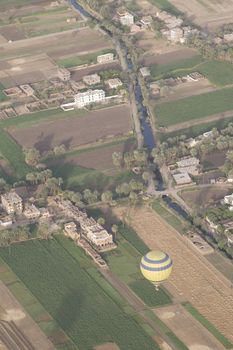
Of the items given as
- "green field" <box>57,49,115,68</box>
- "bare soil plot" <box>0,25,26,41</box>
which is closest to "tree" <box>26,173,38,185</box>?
"green field" <box>57,49,115,68</box>

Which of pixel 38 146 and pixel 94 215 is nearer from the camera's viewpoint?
pixel 94 215

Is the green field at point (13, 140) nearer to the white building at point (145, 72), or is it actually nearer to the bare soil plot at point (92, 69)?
the bare soil plot at point (92, 69)

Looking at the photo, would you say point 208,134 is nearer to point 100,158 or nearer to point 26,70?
point 100,158

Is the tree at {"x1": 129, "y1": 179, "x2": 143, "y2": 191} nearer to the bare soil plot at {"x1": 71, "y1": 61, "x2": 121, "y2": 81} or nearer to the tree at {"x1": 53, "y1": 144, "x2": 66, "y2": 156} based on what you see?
the tree at {"x1": 53, "y1": 144, "x2": 66, "y2": 156}

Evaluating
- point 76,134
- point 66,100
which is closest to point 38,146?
point 76,134

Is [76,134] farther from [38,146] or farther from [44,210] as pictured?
[44,210]

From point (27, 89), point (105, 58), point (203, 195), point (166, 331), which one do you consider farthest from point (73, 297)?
point (105, 58)
